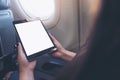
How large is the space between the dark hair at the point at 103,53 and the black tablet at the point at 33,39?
81 cm

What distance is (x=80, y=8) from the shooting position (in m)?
2.01

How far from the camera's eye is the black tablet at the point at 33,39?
4.59ft

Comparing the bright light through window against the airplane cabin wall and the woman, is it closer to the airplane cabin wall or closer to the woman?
the airplane cabin wall

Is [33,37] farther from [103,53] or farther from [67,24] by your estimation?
[103,53]

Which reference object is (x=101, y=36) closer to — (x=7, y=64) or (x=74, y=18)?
(x=7, y=64)

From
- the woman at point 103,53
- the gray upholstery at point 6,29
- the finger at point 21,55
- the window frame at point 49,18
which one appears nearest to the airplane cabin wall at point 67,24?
the window frame at point 49,18

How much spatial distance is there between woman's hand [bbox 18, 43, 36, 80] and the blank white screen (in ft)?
0.17

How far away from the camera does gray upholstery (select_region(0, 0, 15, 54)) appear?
158 cm

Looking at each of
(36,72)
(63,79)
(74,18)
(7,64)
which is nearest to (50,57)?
(36,72)

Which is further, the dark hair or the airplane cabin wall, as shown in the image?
the airplane cabin wall

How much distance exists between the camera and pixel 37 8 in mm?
2156

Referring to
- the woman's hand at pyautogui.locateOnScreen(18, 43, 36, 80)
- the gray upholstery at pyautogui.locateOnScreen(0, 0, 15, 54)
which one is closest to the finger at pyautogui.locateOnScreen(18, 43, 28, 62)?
the woman's hand at pyautogui.locateOnScreen(18, 43, 36, 80)

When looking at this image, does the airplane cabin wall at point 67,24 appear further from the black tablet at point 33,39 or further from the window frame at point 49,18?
the black tablet at point 33,39

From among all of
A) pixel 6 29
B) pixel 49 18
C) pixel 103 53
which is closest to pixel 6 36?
pixel 6 29
